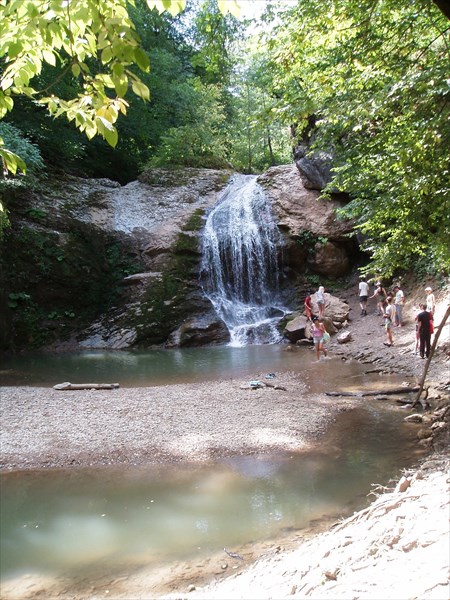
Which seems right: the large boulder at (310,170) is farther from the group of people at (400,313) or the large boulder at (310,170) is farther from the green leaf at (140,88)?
the green leaf at (140,88)

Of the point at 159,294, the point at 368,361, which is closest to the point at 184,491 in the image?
the point at 368,361

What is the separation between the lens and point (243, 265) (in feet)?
70.8

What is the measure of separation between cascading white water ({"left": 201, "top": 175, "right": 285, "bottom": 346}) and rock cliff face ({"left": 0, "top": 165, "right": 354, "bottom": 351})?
581 millimetres

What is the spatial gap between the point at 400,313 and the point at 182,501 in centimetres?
1232

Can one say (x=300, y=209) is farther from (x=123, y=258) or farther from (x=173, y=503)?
(x=173, y=503)

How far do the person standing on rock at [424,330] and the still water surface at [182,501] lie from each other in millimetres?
4026

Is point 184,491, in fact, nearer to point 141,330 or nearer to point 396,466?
point 396,466

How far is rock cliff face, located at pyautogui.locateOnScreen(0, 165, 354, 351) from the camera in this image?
63.2 ft

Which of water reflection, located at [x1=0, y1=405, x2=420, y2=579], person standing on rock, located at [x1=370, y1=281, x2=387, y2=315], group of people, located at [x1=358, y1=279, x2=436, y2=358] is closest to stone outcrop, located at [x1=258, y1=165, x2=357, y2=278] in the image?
group of people, located at [x1=358, y1=279, x2=436, y2=358]

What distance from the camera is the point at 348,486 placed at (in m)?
5.86

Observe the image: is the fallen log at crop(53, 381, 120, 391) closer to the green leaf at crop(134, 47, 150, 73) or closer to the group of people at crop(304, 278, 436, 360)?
the group of people at crop(304, 278, 436, 360)

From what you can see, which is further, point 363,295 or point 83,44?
point 363,295

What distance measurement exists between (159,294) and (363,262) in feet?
31.9

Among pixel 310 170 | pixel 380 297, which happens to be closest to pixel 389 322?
pixel 380 297
